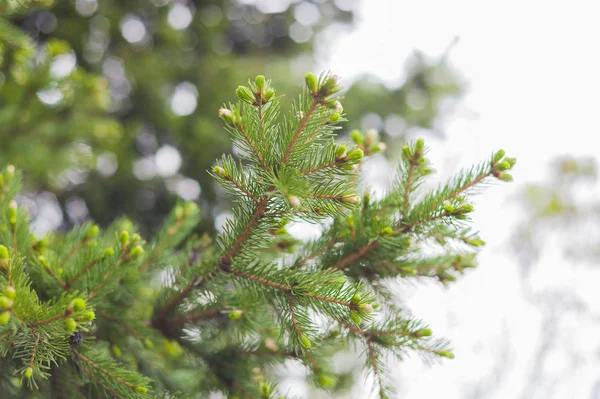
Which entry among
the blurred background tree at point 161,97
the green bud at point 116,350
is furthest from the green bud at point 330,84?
the blurred background tree at point 161,97

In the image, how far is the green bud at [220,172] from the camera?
2.19 ft

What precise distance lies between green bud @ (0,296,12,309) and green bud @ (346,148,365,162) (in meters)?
0.57

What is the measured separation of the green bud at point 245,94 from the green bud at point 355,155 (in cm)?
19

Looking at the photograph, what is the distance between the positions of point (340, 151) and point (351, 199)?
0.08m

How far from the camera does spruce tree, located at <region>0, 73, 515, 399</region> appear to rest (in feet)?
2.21

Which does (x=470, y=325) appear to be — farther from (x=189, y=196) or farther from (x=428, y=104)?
(x=189, y=196)

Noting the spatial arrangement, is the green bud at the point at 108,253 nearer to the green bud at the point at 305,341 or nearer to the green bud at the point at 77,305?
the green bud at the point at 77,305

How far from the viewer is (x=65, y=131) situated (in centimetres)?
212

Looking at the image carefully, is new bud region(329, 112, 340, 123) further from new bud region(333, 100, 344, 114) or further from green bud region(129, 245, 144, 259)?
green bud region(129, 245, 144, 259)

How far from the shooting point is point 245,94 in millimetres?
655

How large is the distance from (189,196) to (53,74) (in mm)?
1914

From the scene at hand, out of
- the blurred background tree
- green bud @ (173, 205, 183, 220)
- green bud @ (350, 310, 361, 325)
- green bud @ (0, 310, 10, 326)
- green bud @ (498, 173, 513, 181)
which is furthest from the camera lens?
the blurred background tree

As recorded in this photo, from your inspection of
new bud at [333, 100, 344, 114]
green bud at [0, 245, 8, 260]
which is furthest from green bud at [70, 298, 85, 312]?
new bud at [333, 100, 344, 114]

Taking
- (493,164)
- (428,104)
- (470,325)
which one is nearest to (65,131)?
(493,164)
